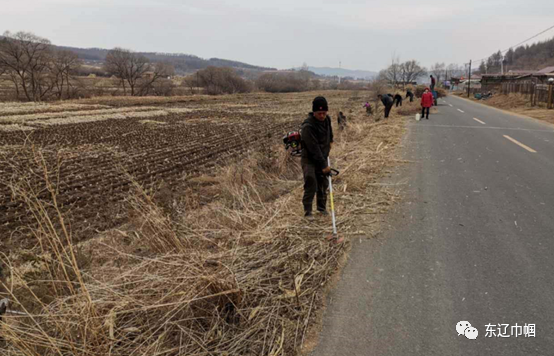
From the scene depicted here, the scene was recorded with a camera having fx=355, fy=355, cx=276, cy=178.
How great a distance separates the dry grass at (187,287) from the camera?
2568 mm

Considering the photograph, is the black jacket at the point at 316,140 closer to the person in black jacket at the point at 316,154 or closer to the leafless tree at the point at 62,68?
the person in black jacket at the point at 316,154

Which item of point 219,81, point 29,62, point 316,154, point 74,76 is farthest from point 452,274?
point 219,81

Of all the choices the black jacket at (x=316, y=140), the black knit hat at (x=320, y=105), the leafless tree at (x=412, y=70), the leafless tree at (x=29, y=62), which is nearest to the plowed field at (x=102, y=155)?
the black jacket at (x=316, y=140)

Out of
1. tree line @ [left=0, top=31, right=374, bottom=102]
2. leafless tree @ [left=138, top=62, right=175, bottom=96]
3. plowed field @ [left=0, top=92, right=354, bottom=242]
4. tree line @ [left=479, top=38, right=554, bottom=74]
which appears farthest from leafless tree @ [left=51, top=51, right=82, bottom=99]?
tree line @ [left=479, top=38, right=554, bottom=74]

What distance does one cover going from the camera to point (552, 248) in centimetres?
398

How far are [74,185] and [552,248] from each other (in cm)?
1051

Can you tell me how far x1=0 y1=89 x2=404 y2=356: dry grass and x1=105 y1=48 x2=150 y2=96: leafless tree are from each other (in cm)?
6510

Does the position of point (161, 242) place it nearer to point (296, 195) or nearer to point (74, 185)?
point (296, 195)

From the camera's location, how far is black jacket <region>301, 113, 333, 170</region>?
479 centimetres

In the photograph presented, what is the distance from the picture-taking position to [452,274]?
3508 mm

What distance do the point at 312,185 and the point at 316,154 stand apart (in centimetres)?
44

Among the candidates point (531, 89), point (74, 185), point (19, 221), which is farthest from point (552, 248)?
point (531, 89)

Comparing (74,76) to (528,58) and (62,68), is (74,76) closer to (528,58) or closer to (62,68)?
(62,68)

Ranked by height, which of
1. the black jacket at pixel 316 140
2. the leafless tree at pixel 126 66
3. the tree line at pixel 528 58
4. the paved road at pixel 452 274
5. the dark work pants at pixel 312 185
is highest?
the tree line at pixel 528 58
